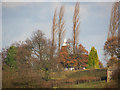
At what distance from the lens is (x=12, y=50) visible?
6.44m

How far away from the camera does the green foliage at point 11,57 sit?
6387mm

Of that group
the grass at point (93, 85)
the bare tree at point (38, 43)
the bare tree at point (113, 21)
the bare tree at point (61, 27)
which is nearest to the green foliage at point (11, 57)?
the bare tree at point (38, 43)

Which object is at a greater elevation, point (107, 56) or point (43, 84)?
point (107, 56)

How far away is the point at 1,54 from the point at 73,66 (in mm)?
2487

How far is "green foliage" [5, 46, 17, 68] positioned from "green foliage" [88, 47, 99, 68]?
2439 mm

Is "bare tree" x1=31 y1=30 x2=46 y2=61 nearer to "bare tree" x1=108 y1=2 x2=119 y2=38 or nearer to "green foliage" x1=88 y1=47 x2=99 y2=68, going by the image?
"green foliage" x1=88 y1=47 x2=99 y2=68

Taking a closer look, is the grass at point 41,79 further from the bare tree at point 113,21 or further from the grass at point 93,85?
the bare tree at point 113,21

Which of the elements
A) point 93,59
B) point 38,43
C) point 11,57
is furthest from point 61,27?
point 11,57

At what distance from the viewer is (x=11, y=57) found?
21.2 feet

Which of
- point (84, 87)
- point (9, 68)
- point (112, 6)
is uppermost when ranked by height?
point (112, 6)

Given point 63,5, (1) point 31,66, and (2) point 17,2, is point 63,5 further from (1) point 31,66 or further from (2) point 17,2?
(1) point 31,66

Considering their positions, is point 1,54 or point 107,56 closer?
point 107,56

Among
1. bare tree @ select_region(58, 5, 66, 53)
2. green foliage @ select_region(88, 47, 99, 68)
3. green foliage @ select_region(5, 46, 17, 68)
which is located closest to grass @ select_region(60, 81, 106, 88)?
green foliage @ select_region(88, 47, 99, 68)

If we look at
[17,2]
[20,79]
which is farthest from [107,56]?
[17,2]
